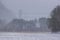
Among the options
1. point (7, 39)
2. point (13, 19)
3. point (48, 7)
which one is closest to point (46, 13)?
point (48, 7)

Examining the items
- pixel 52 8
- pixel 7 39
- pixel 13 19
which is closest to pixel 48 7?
pixel 52 8

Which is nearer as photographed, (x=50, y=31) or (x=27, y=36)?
(x=27, y=36)

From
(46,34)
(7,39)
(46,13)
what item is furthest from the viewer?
(46,13)

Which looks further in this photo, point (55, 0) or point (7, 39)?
point (55, 0)

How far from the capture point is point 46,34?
3.94m

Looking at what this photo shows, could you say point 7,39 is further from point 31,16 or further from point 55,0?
point 55,0

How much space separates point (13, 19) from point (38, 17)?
0.56 metres

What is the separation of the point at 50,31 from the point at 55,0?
0.74 meters

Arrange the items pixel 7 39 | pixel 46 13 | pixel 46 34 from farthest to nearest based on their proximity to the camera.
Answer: pixel 46 13 < pixel 46 34 < pixel 7 39

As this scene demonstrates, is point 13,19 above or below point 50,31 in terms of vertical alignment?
above

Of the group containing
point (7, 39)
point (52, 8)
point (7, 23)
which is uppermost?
point (52, 8)

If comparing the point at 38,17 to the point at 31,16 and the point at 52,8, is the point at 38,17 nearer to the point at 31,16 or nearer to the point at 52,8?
the point at 31,16

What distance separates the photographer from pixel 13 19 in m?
4.13

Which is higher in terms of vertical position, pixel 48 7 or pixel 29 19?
pixel 48 7
